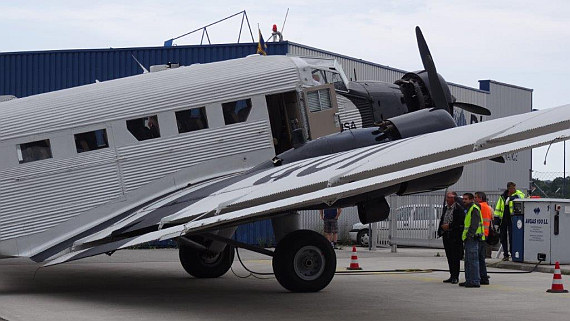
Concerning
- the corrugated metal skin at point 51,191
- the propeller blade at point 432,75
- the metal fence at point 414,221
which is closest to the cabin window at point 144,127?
the corrugated metal skin at point 51,191

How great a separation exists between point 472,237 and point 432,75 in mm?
3243

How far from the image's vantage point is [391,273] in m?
20.8

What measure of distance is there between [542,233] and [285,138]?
8.75 metres

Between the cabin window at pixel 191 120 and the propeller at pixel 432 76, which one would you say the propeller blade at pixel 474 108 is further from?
the cabin window at pixel 191 120

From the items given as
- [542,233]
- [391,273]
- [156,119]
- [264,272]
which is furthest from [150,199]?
[542,233]

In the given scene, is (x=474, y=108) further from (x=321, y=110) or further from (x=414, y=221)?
(x=414, y=221)

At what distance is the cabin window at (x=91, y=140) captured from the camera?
1570cm

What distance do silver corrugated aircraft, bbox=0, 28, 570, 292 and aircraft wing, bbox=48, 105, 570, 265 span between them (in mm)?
96

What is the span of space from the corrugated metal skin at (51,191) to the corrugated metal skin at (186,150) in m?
0.34

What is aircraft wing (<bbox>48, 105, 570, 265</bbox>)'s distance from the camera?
11797 mm

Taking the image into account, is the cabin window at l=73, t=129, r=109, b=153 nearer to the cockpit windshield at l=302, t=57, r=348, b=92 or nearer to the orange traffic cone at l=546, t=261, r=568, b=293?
the cockpit windshield at l=302, t=57, r=348, b=92

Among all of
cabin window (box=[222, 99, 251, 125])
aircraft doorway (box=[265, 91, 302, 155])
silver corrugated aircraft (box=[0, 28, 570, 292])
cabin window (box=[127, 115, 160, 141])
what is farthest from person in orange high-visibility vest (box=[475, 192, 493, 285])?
cabin window (box=[127, 115, 160, 141])

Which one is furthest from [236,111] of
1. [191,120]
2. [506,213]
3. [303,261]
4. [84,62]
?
[84,62]

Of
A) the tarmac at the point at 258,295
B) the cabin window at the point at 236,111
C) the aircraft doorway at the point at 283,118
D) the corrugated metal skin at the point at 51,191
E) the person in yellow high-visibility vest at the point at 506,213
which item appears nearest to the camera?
the tarmac at the point at 258,295
